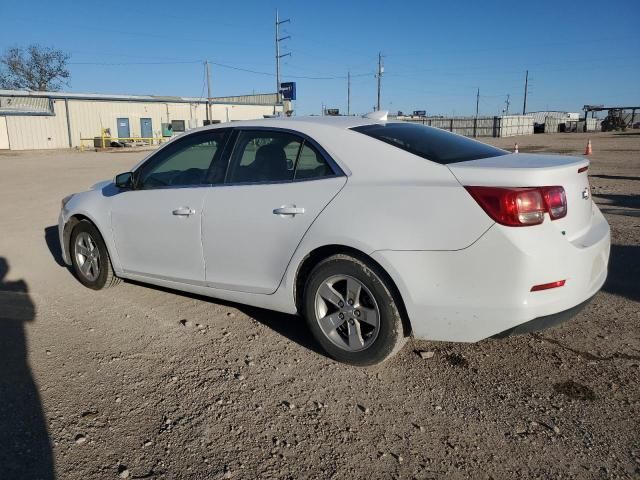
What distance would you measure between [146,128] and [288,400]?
5177cm

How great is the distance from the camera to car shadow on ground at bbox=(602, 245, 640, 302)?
4613 millimetres

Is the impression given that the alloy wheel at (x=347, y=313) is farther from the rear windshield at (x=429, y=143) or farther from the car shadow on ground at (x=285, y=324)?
the rear windshield at (x=429, y=143)

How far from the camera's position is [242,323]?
4156mm

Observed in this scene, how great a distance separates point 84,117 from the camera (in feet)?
150

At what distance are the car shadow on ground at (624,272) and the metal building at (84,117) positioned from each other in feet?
127

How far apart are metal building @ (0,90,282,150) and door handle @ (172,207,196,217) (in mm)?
38807

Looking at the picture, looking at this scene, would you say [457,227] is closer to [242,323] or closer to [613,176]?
[242,323]

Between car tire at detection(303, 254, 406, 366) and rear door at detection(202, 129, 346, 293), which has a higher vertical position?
rear door at detection(202, 129, 346, 293)

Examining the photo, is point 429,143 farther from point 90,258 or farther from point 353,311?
point 90,258

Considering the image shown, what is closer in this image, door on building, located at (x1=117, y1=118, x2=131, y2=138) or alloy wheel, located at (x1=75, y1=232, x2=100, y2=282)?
alloy wheel, located at (x1=75, y1=232, x2=100, y2=282)

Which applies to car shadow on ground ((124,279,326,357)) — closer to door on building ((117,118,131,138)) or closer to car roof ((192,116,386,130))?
car roof ((192,116,386,130))

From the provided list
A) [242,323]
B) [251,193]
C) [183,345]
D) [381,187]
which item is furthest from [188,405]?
[381,187]

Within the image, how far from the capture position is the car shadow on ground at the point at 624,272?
4613mm

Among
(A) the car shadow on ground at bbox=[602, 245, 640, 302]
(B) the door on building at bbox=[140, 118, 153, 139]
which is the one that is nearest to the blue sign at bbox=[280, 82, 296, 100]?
(B) the door on building at bbox=[140, 118, 153, 139]
